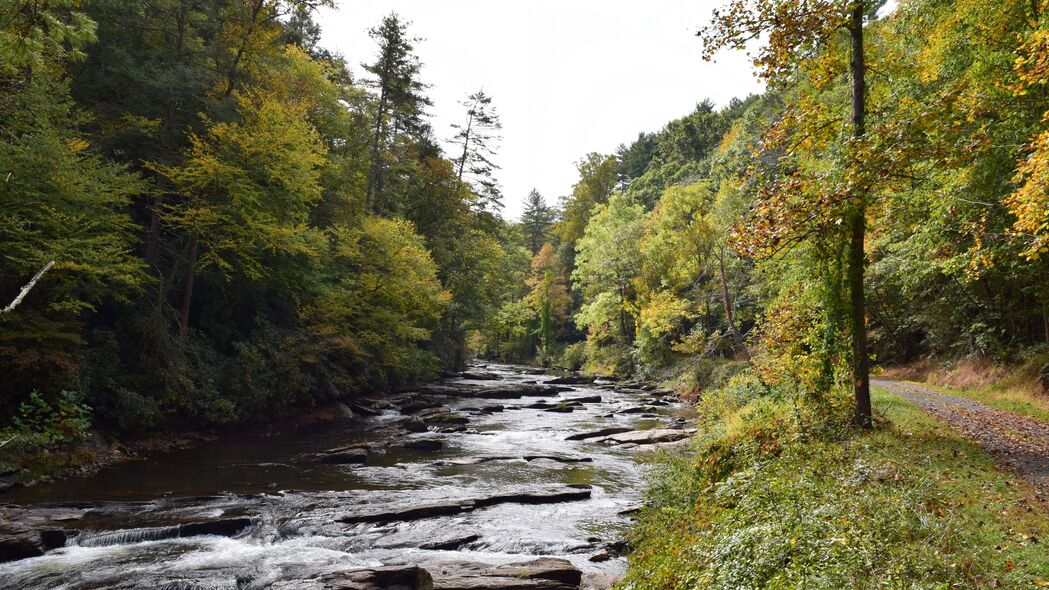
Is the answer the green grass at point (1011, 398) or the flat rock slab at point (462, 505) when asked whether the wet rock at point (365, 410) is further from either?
the green grass at point (1011, 398)

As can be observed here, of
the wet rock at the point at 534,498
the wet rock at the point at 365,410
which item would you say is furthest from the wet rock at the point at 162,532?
the wet rock at the point at 365,410

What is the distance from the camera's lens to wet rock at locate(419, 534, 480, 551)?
10.2 metres

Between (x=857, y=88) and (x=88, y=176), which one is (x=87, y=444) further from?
(x=857, y=88)

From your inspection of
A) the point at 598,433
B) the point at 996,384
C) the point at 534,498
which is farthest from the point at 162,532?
the point at 996,384

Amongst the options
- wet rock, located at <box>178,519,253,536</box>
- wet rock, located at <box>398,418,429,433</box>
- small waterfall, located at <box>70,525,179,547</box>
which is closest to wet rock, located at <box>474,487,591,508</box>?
wet rock, located at <box>178,519,253,536</box>

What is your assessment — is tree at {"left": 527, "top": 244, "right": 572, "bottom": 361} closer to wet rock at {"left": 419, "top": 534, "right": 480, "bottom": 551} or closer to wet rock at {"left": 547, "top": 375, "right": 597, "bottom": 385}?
wet rock at {"left": 547, "top": 375, "right": 597, "bottom": 385}

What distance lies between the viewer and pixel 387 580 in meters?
8.13

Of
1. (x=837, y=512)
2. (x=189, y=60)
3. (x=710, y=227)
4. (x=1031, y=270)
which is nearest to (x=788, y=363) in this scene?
(x=837, y=512)

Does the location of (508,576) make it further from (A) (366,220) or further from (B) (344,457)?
(A) (366,220)

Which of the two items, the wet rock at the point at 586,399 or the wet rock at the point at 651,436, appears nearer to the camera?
the wet rock at the point at 651,436

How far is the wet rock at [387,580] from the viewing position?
8.04m

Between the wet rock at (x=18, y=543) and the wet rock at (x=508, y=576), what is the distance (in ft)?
21.0

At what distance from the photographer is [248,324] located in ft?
77.6

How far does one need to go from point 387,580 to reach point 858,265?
10.2m
